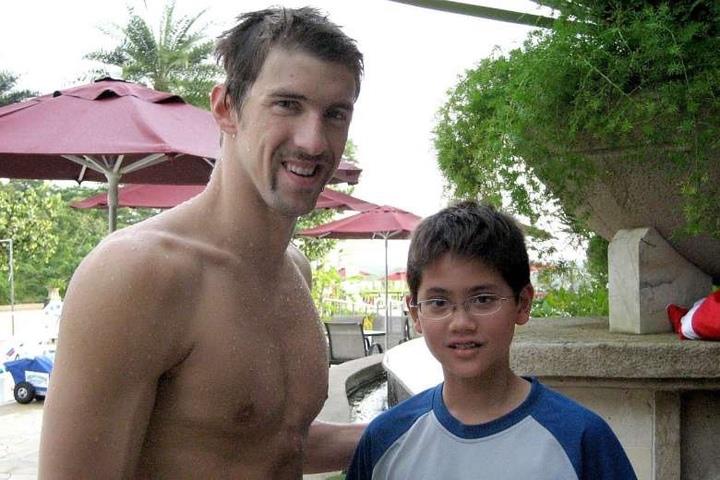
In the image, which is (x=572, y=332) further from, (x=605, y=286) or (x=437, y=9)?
(x=605, y=286)

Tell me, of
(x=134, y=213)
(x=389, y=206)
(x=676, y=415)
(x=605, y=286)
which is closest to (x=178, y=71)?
(x=134, y=213)

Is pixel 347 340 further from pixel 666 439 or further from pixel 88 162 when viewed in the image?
pixel 666 439

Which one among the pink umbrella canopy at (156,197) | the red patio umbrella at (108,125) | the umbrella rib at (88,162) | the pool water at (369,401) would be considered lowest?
the pool water at (369,401)

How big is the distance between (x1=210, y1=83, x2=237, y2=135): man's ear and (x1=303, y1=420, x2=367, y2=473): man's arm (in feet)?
2.38

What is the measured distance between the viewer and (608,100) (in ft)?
9.11

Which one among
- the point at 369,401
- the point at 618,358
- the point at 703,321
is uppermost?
the point at 703,321

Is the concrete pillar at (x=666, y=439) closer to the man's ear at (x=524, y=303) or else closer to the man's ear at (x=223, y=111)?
the man's ear at (x=524, y=303)

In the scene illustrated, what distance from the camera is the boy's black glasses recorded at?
5.63 ft

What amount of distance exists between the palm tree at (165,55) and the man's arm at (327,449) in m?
29.7

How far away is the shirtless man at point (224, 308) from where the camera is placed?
1.43 m

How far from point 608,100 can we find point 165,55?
103 ft

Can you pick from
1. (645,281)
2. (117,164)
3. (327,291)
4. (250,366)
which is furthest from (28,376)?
(327,291)

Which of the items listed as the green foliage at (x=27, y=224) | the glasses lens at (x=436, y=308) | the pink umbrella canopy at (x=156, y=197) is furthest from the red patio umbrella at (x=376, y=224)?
the green foliage at (x=27, y=224)

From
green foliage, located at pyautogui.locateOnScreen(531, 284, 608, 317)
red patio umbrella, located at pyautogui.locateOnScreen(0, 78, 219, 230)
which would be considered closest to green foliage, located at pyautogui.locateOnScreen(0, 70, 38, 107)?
red patio umbrella, located at pyautogui.locateOnScreen(0, 78, 219, 230)
